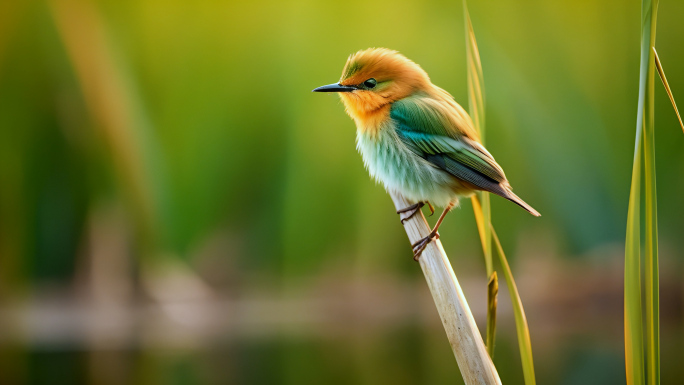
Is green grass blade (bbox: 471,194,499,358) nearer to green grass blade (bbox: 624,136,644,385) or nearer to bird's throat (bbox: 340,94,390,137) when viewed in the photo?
green grass blade (bbox: 624,136,644,385)

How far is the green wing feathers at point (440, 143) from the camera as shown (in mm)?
2268

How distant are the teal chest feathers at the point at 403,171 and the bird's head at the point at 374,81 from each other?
108 mm

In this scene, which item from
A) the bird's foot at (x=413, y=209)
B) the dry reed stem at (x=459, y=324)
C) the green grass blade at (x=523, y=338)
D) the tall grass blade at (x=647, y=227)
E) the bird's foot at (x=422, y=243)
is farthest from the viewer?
the bird's foot at (x=413, y=209)

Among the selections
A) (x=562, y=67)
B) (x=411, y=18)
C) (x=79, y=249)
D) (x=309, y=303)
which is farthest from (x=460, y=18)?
(x=79, y=249)

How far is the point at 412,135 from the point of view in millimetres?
2424

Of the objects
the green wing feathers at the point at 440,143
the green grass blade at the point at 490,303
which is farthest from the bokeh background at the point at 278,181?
the green grass blade at the point at 490,303

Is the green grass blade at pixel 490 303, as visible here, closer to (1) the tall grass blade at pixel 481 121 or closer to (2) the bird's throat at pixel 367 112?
(1) the tall grass blade at pixel 481 121

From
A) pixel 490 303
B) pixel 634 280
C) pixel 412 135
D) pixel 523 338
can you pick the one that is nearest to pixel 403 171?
pixel 412 135

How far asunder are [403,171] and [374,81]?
0.39 metres

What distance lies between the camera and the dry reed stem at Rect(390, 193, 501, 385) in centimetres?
156

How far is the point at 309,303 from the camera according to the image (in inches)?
233

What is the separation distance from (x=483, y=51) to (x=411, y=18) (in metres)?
1.09

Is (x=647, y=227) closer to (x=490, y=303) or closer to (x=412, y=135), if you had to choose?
(x=490, y=303)

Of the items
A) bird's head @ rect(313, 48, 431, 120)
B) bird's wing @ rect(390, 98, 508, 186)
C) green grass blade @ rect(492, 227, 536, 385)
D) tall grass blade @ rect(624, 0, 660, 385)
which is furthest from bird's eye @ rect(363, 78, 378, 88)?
tall grass blade @ rect(624, 0, 660, 385)
